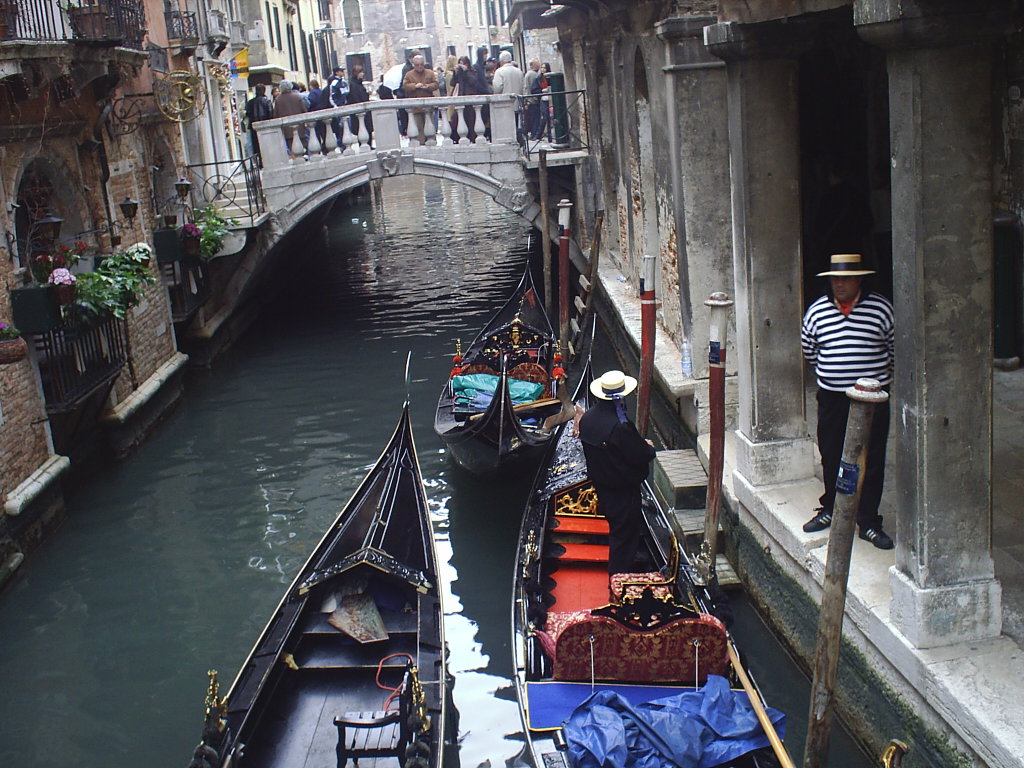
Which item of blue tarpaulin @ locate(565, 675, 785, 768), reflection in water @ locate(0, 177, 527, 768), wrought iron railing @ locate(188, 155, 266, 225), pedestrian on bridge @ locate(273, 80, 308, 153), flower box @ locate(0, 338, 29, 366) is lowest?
reflection in water @ locate(0, 177, 527, 768)

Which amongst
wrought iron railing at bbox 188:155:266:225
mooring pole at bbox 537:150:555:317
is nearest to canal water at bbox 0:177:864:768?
mooring pole at bbox 537:150:555:317

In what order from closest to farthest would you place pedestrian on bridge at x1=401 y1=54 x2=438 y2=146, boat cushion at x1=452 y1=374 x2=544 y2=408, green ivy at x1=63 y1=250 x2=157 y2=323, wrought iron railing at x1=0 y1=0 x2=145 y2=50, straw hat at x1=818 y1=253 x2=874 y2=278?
straw hat at x1=818 y1=253 x2=874 y2=278 → wrought iron railing at x1=0 y1=0 x2=145 y2=50 → green ivy at x1=63 y1=250 x2=157 y2=323 → boat cushion at x1=452 y1=374 x2=544 y2=408 → pedestrian on bridge at x1=401 y1=54 x2=438 y2=146

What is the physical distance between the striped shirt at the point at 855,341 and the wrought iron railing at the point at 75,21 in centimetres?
386

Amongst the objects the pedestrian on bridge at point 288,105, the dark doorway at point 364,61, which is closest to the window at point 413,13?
the dark doorway at point 364,61

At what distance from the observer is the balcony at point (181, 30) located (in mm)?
8781

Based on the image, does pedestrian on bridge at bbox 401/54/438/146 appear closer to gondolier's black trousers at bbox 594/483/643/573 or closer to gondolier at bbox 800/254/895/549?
gondolier's black trousers at bbox 594/483/643/573

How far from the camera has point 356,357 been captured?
8.94 metres

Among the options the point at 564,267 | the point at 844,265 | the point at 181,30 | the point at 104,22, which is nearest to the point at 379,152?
the point at 181,30

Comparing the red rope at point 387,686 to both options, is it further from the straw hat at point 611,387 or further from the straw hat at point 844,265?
the straw hat at point 844,265

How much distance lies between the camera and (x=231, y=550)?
5.43 meters

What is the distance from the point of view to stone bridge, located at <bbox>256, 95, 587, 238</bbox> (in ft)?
30.6

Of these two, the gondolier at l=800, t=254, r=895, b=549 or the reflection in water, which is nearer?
the gondolier at l=800, t=254, r=895, b=549

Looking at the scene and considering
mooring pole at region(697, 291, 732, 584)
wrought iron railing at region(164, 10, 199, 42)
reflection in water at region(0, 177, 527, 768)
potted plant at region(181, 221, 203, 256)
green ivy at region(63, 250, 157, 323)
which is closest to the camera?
mooring pole at region(697, 291, 732, 584)

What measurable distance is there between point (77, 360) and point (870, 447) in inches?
169
